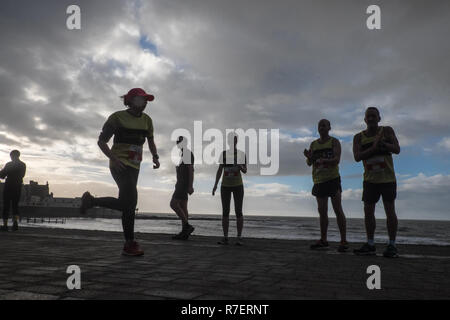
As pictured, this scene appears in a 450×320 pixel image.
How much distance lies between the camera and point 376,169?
16.5 feet

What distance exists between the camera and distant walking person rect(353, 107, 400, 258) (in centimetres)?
489

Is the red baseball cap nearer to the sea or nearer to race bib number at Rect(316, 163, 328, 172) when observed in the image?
Result: race bib number at Rect(316, 163, 328, 172)

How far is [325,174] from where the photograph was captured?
580 centimetres

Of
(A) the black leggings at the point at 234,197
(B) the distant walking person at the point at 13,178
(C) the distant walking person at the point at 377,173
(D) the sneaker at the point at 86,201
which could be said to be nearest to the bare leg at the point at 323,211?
(C) the distant walking person at the point at 377,173

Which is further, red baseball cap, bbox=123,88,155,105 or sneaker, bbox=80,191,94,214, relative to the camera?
red baseball cap, bbox=123,88,155,105

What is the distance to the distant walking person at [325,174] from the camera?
568 centimetres

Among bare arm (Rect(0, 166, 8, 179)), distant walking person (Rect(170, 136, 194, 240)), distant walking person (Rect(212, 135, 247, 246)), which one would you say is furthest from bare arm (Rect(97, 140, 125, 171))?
bare arm (Rect(0, 166, 8, 179))

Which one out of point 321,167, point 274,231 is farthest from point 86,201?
point 274,231

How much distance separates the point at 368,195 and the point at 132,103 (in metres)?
3.65

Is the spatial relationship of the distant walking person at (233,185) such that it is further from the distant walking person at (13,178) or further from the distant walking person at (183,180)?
the distant walking person at (13,178)

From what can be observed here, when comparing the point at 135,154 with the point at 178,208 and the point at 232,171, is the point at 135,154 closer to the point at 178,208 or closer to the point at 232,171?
the point at 232,171

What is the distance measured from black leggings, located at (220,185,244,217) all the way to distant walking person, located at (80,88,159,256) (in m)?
2.68
